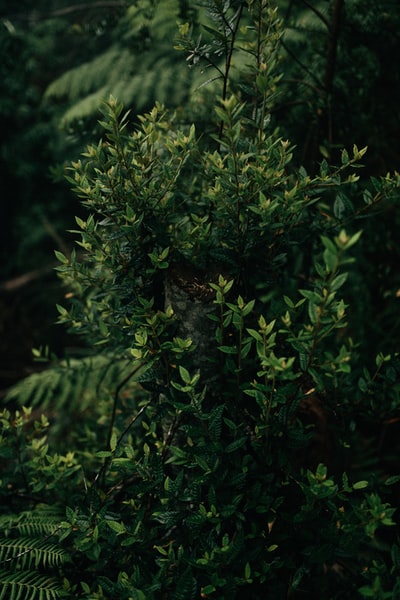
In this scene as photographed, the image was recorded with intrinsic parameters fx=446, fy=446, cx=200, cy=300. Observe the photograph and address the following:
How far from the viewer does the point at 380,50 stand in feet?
6.54

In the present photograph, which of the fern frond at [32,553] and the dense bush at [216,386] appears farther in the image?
the fern frond at [32,553]

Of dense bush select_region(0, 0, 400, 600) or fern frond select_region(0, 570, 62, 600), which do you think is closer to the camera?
dense bush select_region(0, 0, 400, 600)

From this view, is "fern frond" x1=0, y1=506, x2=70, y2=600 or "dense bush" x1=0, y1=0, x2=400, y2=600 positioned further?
"fern frond" x1=0, y1=506, x2=70, y2=600

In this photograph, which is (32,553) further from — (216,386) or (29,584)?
(216,386)

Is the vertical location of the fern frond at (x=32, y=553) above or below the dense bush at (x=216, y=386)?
below

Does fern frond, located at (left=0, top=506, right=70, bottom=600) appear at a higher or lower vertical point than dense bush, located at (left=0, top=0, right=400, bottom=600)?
lower

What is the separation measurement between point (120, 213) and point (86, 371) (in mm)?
878

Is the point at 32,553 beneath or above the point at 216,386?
beneath

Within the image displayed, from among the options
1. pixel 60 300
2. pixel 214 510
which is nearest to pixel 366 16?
pixel 214 510

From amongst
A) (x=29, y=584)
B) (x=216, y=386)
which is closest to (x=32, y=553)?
(x=29, y=584)

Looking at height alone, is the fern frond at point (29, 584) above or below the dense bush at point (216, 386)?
below

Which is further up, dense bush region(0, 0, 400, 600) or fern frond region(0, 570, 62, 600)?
dense bush region(0, 0, 400, 600)

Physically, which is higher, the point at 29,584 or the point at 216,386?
the point at 216,386

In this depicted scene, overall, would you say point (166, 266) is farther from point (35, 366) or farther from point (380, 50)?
point (35, 366)
